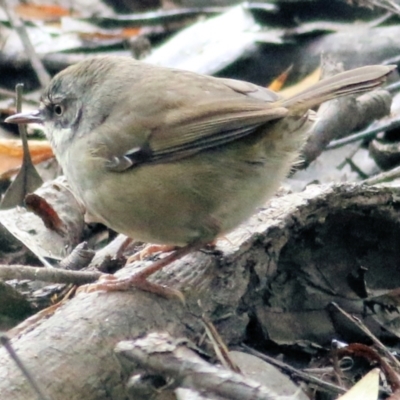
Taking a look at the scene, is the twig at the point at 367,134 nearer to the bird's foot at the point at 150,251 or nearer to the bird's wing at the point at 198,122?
the bird's wing at the point at 198,122

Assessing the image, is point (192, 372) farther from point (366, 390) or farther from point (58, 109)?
point (58, 109)

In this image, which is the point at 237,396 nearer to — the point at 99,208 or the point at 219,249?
the point at 219,249

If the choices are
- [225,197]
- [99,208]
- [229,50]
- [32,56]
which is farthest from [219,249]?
[32,56]

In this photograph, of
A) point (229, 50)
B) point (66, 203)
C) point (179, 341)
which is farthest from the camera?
point (229, 50)

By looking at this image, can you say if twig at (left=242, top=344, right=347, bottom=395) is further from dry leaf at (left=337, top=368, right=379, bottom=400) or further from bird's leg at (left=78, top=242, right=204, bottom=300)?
bird's leg at (left=78, top=242, right=204, bottom=300)

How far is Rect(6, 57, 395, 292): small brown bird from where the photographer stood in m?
3.56

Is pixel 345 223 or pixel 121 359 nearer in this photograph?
pixel 121 359

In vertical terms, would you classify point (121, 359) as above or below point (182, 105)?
below

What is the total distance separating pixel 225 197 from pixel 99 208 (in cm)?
56

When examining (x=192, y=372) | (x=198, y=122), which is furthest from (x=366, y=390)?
(x=198, y=122)

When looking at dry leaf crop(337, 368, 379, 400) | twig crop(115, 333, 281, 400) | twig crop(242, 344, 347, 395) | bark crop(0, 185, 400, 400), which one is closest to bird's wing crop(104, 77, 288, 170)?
bark crop(0, 185, 400, 400)

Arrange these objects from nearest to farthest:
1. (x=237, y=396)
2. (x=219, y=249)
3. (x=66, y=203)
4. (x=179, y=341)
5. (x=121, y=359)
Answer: (x=237, y=396)
(x=179, y=341)
(x=121, y=359)
(x=219, y=249)
(x=66, y=203)

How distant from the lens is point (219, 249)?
3.55 meters

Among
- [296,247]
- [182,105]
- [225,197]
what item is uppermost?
[182,105]
